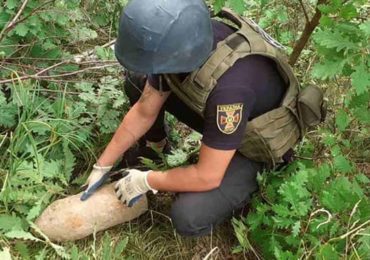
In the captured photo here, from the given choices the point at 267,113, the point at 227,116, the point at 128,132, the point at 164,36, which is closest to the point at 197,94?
the point at 227,116

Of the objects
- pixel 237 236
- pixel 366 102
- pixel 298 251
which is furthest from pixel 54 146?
pixel 366 102

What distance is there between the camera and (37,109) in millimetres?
3082

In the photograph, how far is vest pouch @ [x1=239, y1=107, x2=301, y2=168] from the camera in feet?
8.98

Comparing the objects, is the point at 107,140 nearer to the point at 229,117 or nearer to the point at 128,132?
the point at 128,132

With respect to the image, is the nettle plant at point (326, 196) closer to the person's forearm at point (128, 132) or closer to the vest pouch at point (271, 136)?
the vest pouch at point (271, 136)

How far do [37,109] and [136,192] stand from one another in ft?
2.51

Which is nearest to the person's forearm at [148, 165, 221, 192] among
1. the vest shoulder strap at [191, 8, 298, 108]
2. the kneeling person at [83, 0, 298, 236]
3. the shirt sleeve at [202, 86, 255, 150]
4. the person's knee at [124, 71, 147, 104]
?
the kneeling person at [83, 0, 298, 236]

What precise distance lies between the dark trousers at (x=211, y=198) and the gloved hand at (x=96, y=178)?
0.41 m

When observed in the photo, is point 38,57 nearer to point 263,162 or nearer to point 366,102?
point 263,162

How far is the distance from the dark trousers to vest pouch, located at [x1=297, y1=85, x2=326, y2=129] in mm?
360

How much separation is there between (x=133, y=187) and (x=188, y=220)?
0.32m

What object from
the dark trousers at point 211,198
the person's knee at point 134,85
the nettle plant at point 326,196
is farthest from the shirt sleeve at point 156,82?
the nettle plant at point 326,196

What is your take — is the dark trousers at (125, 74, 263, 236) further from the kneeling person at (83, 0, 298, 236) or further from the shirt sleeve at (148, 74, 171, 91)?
the shirt sleeve at (148, 74, 171, 91)

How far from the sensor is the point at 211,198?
281 cm
